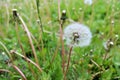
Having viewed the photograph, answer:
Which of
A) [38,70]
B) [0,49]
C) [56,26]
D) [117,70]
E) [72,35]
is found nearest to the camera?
[72,35]

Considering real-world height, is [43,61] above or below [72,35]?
below

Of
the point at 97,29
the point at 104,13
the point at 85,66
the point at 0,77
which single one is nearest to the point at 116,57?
the point at 85,66

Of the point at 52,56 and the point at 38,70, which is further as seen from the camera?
the point at 52,56

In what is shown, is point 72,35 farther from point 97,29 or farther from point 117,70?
point 97,29

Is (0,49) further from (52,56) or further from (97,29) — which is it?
(97,29)

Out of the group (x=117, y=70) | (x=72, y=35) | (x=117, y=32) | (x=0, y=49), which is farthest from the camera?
(x=117, y=32)

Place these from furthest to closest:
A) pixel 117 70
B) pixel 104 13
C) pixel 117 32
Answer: pixel 104 13, pixel 117 32, pixel 117 70

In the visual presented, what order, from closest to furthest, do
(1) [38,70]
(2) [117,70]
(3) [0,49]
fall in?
1. (1) [38,70]
2. (2) [117,70]
3. (3) [0,49]

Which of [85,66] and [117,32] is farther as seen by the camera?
[117,32]

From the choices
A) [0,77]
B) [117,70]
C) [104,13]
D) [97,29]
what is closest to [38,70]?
[0,77]
